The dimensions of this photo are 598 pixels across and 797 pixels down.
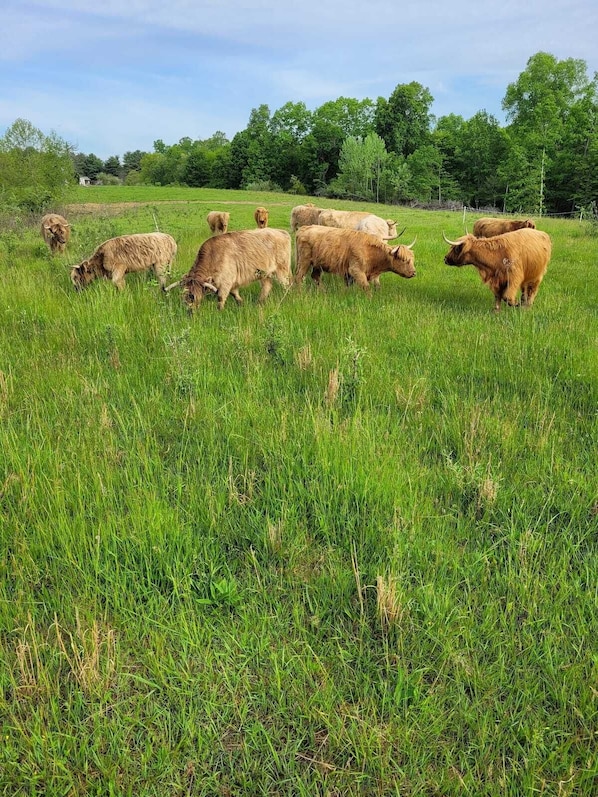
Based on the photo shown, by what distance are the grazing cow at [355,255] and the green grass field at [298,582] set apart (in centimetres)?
525

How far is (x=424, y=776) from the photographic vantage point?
174cm

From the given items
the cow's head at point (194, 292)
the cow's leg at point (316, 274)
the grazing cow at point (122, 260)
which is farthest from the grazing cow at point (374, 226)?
the cow's head at point (194, 292)

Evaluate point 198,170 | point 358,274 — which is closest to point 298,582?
point 358,274

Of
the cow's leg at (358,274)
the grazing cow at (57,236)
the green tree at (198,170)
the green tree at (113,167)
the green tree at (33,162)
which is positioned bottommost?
the cow's leg at (358,274)

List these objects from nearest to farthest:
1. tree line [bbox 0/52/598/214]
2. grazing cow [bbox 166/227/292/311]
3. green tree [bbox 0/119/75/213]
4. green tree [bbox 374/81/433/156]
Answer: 1. grazing cow [bbox 166/227/292/311]
2. green tree [bbox 0/119/75/213]
3. tree line [bbox 0/52/598/214]
4. green tree [bbox 374/81/433/156]

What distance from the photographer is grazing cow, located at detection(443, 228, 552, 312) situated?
8.13 meters

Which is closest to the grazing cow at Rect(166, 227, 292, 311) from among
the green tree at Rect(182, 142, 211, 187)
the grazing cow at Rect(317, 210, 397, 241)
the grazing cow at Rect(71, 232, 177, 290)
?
the grazing cow at Rect(71, 232, 177, 290)

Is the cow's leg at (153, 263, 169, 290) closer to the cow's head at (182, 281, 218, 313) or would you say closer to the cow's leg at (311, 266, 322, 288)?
the cow's head at (182, 281, 218, 313)

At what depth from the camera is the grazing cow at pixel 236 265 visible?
26.3ft

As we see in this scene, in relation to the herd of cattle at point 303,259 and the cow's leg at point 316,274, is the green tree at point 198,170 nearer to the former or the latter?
the cow's leg at point 316,274

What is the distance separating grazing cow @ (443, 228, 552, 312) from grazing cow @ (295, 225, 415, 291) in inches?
48.4

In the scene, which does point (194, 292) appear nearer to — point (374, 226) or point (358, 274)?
point (358, 274)

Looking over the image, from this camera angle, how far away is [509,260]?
26.6 ft

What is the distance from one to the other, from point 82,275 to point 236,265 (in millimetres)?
3120
